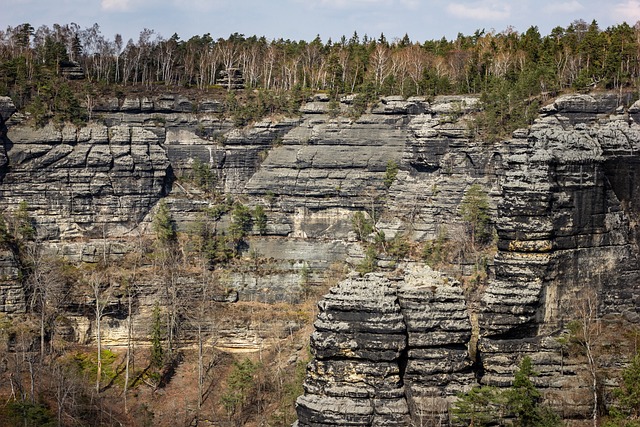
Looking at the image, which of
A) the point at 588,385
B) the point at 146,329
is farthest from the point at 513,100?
the point at 588,385

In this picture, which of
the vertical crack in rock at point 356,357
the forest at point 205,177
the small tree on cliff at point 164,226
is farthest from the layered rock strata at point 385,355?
Result: the small tree on cliff at point 164,226

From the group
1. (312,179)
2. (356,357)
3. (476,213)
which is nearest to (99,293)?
(312,179)

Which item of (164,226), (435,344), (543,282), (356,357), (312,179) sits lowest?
(164,226)

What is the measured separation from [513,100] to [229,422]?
34.3 m

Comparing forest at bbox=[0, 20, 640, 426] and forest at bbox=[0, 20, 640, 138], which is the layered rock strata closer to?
forest at bbox=[0, 20, 640, 426]

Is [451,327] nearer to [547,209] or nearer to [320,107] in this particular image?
[547,209]

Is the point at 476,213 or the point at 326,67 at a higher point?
the point at 326,67

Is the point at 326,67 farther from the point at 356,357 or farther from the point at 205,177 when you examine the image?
the point at 356,357

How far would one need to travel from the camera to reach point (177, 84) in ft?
309

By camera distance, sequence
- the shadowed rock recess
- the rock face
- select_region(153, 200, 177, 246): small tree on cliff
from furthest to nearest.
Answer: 1. select_region(153, 200, 177, 246): small tree on cliff
2. the shadowed rock recess
3. the rock face

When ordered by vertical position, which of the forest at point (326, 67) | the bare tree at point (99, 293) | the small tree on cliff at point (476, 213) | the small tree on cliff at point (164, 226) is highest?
the forest at point (326, 67)

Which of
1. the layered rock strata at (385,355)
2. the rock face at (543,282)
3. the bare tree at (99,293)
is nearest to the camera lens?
the layered rock strata at (385,355)

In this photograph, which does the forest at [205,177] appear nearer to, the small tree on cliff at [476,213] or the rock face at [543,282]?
the small tree on cliff at [476,213]

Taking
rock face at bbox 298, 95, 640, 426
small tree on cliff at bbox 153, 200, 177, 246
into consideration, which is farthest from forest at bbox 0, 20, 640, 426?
rock face at bbox 298, 95, 640, 426
